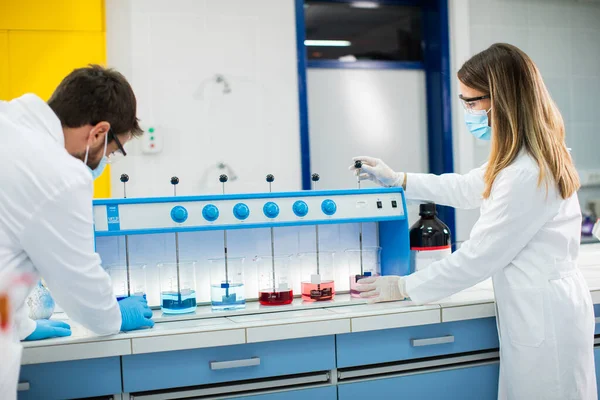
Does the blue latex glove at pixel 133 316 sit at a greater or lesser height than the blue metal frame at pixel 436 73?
lesser

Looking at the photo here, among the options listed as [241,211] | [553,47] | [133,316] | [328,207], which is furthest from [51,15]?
[553,47]

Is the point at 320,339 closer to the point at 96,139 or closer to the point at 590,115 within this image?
the point at 96,139

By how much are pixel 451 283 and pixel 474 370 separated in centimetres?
31

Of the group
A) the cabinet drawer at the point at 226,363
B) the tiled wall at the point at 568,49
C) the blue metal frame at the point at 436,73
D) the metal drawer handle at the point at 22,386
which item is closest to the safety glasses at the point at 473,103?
the cabinet drawer at the point at 226,363

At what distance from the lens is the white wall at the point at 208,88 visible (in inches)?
149

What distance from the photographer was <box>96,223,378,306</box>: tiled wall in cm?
204

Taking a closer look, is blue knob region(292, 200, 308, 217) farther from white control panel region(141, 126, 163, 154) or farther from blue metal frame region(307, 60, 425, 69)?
blue metal frame region(307, 60, 425, 69)

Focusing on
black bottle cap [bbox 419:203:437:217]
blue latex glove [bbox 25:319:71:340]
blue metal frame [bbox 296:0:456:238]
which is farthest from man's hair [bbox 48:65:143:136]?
blue metal frame [bbox 296:0:456:238]

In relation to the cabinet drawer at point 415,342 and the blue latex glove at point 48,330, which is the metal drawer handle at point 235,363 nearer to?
the cabinet drawer at point 415,342

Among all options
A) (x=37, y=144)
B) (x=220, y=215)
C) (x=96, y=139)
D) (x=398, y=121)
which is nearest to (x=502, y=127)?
(x=220, y=215)

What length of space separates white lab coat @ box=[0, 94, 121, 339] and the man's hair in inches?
2.2

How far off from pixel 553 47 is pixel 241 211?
3635 mm

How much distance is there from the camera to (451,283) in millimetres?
1850

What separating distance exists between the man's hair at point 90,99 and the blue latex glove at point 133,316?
19.5 inches
